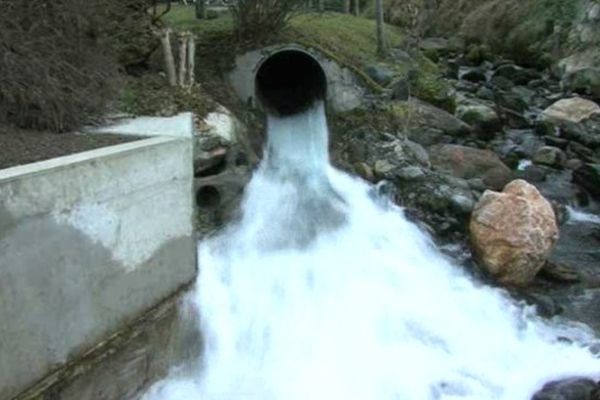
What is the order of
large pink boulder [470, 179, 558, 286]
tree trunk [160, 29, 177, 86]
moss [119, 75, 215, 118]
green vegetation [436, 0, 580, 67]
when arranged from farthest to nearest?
green vegetation [436, 0, 580, 67] → tree trunk [160, 29, 177, 86] → large pink boulder [470, 179, 558, 286] → moss [119, 75, 215, 118]

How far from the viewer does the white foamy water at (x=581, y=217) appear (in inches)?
355

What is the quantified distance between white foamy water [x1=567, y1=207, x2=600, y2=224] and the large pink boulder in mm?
1770

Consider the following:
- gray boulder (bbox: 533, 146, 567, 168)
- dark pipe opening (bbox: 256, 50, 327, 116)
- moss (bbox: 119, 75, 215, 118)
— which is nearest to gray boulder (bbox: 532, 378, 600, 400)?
moss (bbox: 119, 75, 215, 118)

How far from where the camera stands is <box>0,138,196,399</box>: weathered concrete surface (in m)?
3.70

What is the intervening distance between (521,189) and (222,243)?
12.0 feet

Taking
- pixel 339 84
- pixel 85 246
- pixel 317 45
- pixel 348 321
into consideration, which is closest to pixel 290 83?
pixel 317 45

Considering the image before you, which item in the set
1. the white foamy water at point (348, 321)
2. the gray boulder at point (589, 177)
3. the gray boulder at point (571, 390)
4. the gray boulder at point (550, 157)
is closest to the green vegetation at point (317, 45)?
the gray boulder at point (550, 157)

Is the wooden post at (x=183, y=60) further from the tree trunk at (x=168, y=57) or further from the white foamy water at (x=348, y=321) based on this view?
the white foamy water at (x=348, y=321)

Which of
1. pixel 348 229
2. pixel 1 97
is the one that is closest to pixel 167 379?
pixel 1 97

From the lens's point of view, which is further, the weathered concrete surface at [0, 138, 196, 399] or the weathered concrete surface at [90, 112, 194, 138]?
the weathered concrete surface at [90, 112, 194, 138]

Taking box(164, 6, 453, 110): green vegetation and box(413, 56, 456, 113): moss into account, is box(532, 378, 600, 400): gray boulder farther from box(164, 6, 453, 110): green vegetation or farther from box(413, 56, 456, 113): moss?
box(413, 56, 456, 113): moss

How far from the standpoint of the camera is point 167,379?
16.8ft

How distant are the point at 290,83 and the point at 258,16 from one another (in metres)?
2.20

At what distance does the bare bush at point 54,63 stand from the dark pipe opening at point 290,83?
418 centimetres
